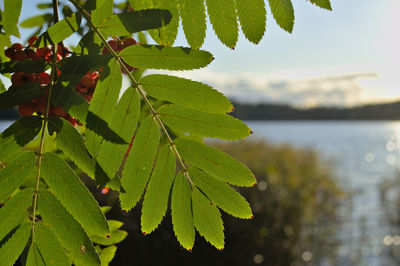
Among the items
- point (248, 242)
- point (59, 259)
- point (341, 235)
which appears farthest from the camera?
point (341, 235)

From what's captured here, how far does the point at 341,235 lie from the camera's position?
8.62 m

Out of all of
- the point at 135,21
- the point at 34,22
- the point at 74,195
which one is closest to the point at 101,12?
the point at 135,21

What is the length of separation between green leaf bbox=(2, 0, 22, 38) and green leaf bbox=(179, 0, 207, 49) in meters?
0.40

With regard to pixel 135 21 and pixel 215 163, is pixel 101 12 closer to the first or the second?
pixel 135 21

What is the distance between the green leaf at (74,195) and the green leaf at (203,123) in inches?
10.0

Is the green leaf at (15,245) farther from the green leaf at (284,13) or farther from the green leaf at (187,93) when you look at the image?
the green leaf at (284,13)

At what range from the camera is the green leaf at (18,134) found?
0.83 metres

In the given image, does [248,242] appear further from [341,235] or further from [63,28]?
[63,28]

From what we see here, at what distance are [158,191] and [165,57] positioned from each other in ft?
1.04

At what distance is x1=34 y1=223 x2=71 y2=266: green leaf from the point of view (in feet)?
2.64

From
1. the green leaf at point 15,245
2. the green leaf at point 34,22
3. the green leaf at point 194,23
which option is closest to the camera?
the green leaf at point 15,245

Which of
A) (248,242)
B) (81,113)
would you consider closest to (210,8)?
(81,113)

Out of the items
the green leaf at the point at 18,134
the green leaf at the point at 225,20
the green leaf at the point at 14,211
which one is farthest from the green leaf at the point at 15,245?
the green leaf at the point at 225,20

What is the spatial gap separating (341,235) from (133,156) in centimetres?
869
